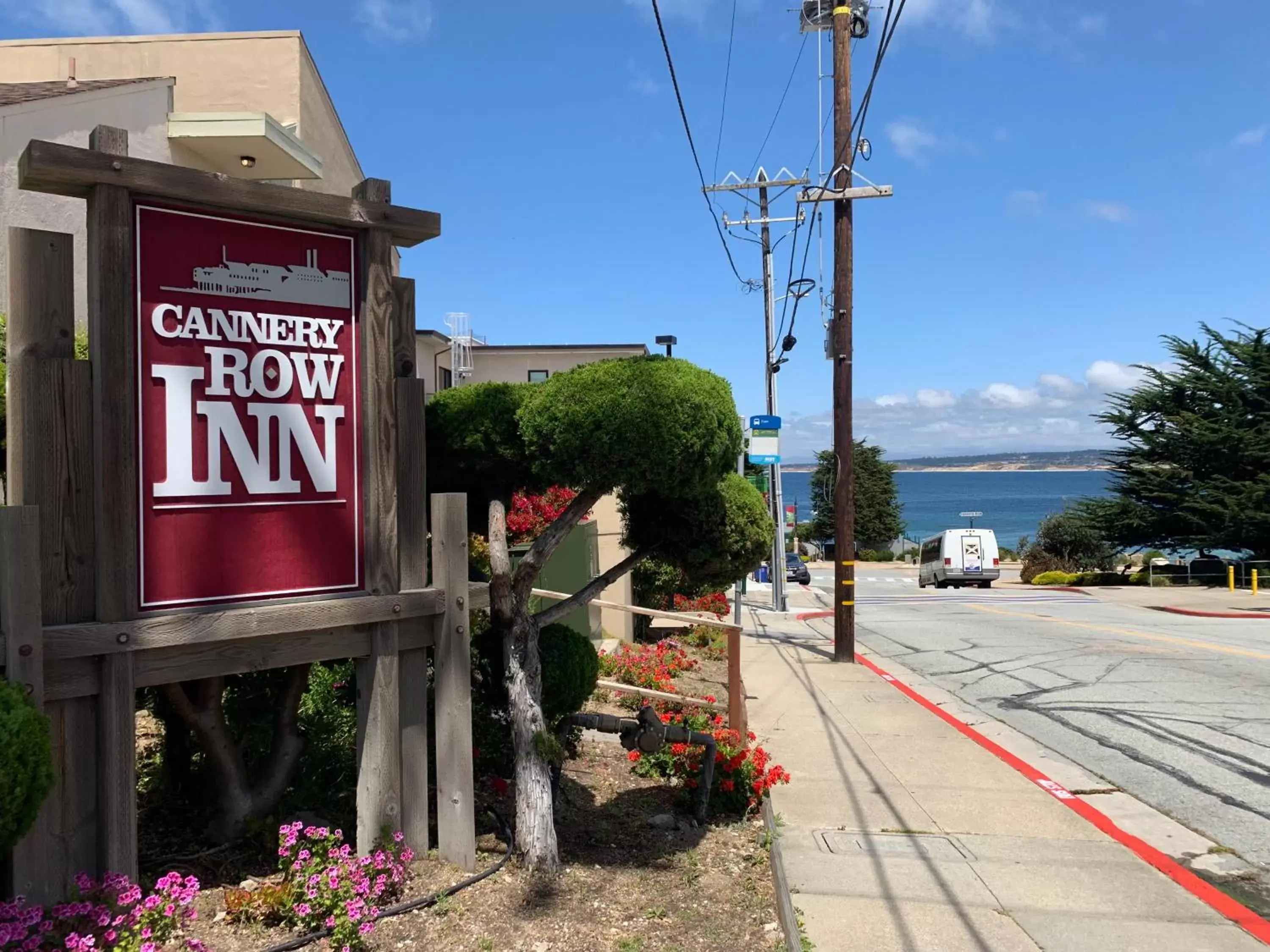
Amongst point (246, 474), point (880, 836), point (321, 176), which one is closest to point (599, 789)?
point (880, 836)

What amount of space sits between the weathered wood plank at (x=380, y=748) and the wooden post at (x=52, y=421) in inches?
48.4

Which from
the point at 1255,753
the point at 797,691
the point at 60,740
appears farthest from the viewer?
the point at 797,691

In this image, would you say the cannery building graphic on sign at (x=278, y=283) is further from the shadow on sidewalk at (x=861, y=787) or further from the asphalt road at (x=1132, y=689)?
the asphalt road at (x=1132, y=689)

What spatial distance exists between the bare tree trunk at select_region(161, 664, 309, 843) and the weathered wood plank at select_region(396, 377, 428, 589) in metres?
0.70

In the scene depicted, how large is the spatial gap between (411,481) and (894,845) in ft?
12.3

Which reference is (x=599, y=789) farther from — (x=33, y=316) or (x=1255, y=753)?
(x=1255, y=753)

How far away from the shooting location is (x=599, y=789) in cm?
638

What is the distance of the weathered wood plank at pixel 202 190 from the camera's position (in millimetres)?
3574

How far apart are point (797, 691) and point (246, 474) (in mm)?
8613

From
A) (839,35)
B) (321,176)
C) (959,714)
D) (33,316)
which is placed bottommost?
(959,714)

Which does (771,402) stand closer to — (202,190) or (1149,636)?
(1149,636)

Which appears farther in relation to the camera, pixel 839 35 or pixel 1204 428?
pixel 1204 428

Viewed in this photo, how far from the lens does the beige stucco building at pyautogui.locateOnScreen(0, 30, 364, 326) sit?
10234 mm

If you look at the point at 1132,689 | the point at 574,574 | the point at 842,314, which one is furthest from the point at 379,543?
the point at 842,314
